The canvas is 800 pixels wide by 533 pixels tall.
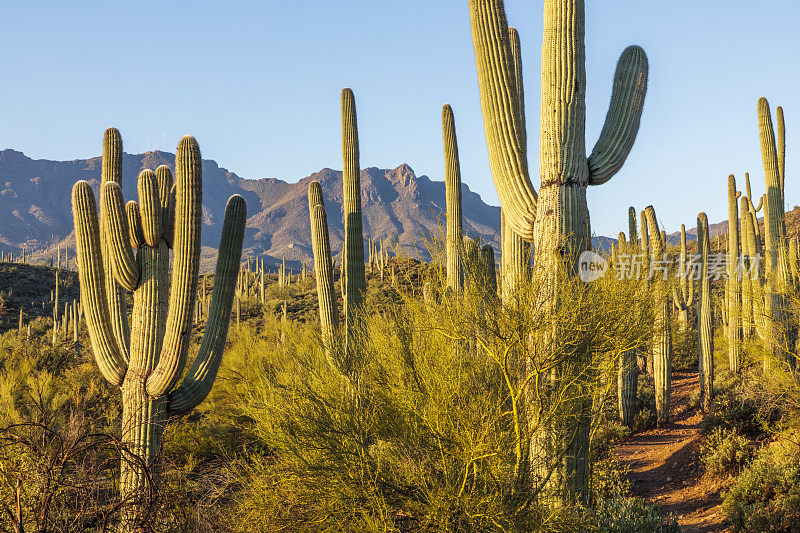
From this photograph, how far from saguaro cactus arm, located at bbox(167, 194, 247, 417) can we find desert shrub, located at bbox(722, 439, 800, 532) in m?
8.30

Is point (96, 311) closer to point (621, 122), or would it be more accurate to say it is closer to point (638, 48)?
point (621, 122)

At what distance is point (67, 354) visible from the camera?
19.0 metres

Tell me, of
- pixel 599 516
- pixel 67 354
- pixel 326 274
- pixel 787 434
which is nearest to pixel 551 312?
pixel 599 516

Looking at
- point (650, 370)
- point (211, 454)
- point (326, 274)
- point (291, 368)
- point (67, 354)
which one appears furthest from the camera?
point (650, 370)

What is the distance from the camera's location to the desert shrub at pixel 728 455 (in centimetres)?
1180

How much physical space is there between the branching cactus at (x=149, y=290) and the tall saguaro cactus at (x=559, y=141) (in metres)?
4.62

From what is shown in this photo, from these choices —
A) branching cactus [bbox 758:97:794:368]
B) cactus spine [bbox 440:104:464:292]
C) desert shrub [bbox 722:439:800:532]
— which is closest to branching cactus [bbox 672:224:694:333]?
branching cactus [bbox 758:97:794:368]

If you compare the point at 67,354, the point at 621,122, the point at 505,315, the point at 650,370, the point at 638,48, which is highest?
the point at 638,48

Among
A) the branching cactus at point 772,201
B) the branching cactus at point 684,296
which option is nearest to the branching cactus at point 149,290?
the branching cactus at point 772,201

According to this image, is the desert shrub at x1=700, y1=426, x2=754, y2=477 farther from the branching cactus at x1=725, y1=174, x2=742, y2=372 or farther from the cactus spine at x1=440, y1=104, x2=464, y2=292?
the cactus spine at x1=440, y1=104, x2=464, y2=292

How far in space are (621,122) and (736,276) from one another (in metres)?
12.1

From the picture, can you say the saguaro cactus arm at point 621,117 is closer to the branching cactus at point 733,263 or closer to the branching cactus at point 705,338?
the branching cactus at point 733,263

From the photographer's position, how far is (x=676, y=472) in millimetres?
13016

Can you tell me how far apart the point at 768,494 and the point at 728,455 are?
2202mm
